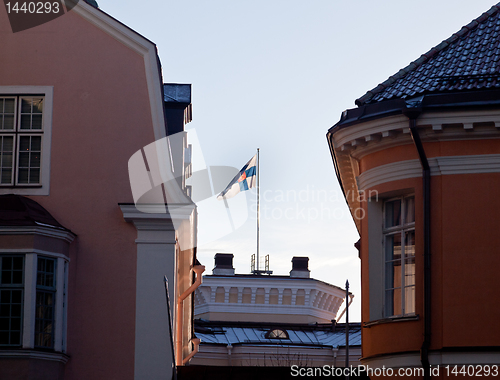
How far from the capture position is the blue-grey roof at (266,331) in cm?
4322

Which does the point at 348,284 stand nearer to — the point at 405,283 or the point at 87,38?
the point at 405,283

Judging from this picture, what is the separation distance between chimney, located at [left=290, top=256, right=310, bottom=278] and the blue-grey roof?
588 cm

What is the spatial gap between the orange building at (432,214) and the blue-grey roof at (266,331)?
25.4 meters

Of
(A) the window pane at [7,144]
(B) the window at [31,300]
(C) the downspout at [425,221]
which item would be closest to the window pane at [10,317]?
(B) the window at [31,300]

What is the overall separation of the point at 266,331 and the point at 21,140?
94.2 ft

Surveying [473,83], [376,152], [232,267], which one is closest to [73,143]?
[376,152]

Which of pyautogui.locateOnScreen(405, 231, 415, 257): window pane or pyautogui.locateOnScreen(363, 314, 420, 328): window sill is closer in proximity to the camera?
pyautogui.locateOnScreen(363, 314, 420, 328): window sill

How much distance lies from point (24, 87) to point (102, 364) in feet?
19.2

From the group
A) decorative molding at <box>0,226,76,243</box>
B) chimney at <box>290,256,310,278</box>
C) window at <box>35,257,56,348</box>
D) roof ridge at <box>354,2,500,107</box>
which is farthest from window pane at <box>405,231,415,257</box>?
chimney at <box>290,256,310,278</box>

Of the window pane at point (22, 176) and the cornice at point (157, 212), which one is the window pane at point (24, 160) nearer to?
the window pane at point (22, 176)

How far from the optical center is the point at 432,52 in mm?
18906

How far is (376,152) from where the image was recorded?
17438mm

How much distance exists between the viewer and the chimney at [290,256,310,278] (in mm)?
52750

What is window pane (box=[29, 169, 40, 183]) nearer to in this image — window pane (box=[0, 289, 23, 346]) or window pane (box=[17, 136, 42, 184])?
window pane (box=[17, 136, 42, 184])
